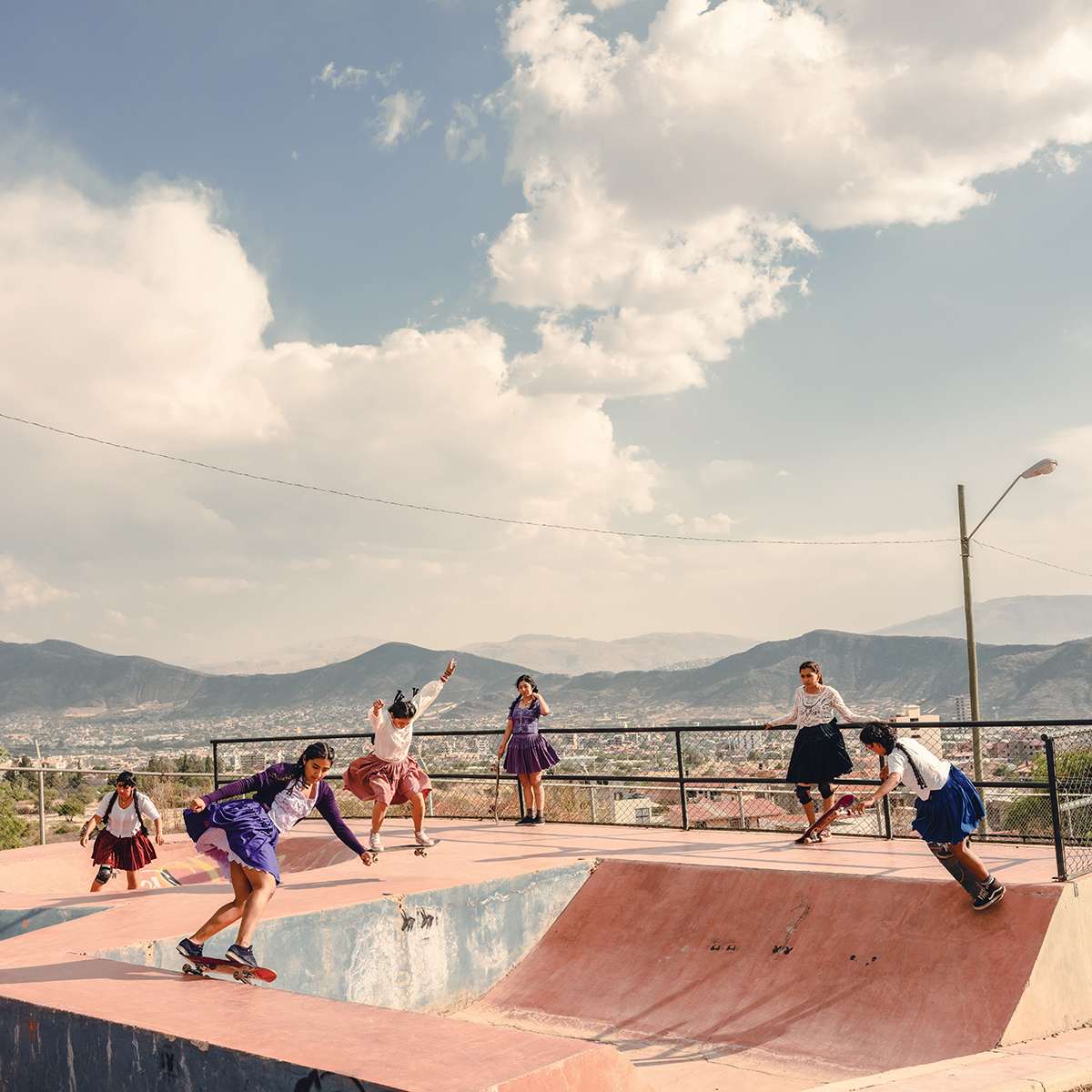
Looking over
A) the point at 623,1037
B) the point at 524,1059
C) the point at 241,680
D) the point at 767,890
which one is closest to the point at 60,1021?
the point at 524,1059

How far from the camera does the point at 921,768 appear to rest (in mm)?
6480

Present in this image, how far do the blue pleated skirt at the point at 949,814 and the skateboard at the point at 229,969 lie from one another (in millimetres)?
4309

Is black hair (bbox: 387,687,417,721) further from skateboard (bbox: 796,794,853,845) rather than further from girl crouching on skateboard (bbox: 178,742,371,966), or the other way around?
skateboard (bbox: 796,794,853,845)

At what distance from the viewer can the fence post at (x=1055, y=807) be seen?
6.55 meters

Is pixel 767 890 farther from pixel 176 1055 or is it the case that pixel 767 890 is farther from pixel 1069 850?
pixel 176 1055

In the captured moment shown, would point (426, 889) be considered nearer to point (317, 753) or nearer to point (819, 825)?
point (317, 753)

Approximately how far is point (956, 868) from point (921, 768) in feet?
2.45

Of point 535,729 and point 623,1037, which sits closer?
point 623,1037

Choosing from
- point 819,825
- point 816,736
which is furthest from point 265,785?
point 816,736

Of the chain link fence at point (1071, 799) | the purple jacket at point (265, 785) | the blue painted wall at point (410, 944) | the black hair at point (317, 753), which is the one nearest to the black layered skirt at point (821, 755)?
the chain link fence at point (1071, 799)

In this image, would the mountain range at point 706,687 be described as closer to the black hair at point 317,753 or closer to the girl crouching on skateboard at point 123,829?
the girl crouching on skateboard at point 123,829

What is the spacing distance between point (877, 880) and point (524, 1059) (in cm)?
464

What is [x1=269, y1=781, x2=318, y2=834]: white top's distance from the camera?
18.6 feet

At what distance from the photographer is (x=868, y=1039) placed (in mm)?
6008
